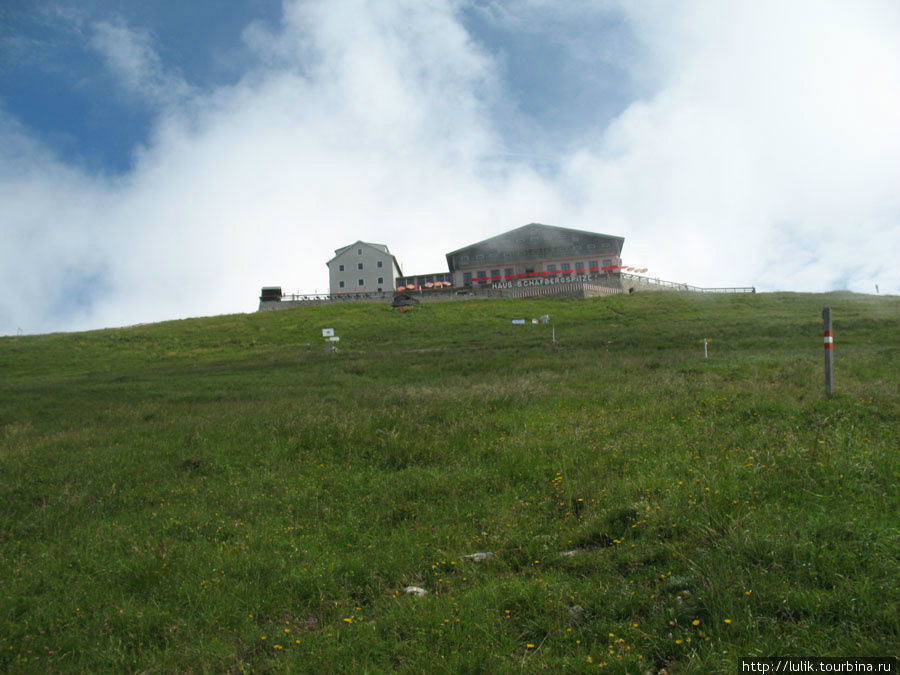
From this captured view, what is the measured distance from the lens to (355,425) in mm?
11102

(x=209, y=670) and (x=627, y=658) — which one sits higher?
(x=627, y=658)

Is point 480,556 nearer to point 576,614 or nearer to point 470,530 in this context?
point 470,530

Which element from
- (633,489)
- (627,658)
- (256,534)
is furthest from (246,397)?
(627,658)

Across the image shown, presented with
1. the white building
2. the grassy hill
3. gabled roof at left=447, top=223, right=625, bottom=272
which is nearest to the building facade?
gabled roof at left=447, top=223, right=625, bottom=272

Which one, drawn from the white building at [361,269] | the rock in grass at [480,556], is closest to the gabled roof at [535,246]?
the white building at [361,269]

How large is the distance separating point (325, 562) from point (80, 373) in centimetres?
3646

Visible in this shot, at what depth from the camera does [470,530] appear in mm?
6535

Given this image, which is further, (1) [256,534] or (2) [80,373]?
(2) [80,373]

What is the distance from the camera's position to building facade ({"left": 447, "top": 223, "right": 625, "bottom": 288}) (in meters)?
85.0

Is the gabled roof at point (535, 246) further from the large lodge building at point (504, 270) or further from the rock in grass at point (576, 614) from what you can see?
the rock in grass at point (576, 614)

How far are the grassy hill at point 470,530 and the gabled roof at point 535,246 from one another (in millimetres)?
72269

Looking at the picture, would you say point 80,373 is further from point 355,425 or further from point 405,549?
Result: point 405,549

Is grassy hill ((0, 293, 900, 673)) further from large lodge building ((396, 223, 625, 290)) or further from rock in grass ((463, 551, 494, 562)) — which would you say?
large lodge building ((396, 223, 625, 290))

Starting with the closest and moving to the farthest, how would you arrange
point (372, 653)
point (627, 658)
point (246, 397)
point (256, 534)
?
1. point (627, 658)
2. point (372, 653)
3. point (256, 534)
4. point (246, 397)
